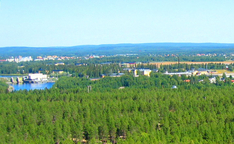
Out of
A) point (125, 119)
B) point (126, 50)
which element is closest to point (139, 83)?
point (125, 119)

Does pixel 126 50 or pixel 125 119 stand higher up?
pixel 125 119

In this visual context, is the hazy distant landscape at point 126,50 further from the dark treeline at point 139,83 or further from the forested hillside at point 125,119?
the forested hillside at point 125,119

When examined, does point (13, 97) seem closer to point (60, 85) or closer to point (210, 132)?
point (60, 85)

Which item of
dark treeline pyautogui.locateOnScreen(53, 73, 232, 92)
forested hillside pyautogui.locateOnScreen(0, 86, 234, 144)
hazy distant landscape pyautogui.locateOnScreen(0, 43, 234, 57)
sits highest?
forested hillside pyautogui.locateOnScreen(0, 86, 234, 144)

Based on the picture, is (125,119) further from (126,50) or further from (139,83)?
(126,50)

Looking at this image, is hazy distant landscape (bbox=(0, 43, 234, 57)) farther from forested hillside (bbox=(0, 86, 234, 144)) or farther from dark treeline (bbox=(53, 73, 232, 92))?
forested hillside (bbox=(0, 86, 234, 144))

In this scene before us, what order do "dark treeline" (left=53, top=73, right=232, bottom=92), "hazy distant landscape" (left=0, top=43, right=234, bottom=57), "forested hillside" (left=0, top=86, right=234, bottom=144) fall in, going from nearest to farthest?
"forested hillside" (left=0, top=86, right=234, bottom=144) → "dark treeline" (left=53, top=73, right=232, bottom=92) → "hazy distant landscape" (left=0, top=43, right=234, bottom=57)

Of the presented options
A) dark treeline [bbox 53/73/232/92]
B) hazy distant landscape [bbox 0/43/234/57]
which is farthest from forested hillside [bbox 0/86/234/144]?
hazy distant landscape [bbox 0/43/234/57]

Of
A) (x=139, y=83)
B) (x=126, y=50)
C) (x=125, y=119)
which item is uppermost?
(x=125, y=119)
